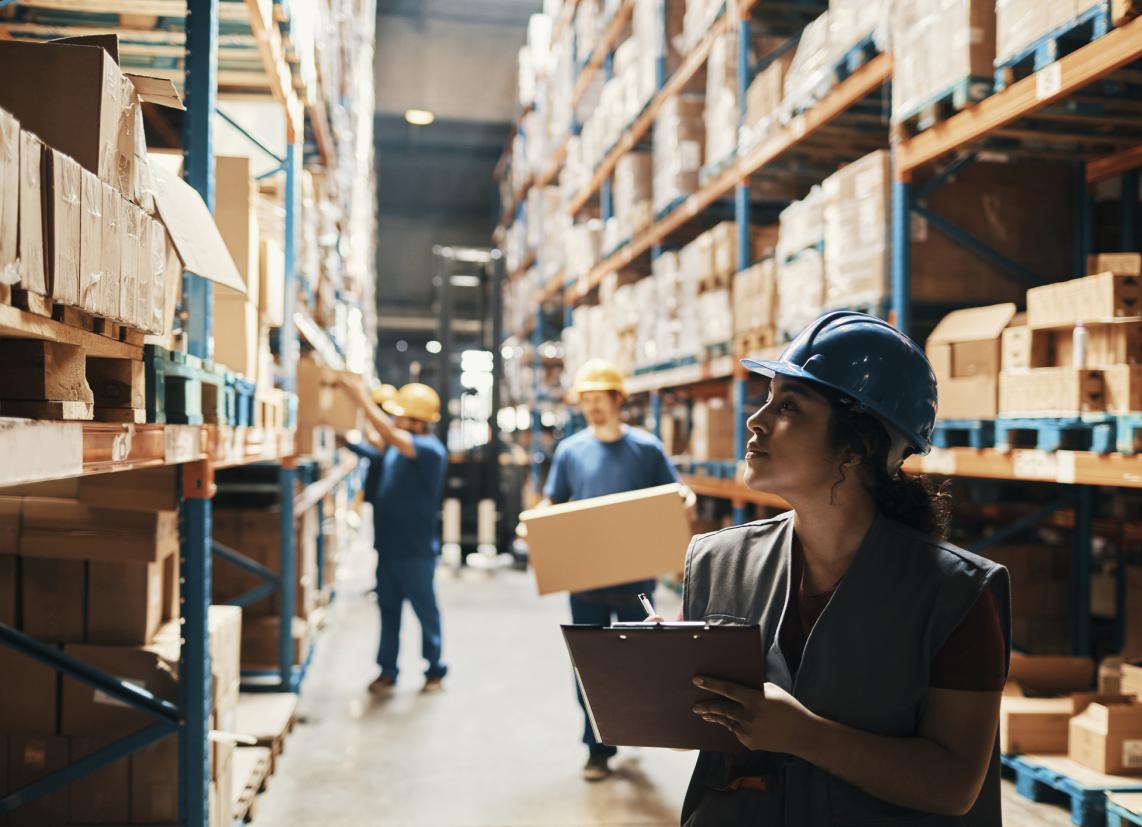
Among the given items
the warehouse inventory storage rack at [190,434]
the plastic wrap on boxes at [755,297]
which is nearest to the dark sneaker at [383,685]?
the warehouse inventory storage rack at [190,434]

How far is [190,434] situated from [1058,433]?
3191 mm

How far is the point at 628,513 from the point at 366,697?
2.71m

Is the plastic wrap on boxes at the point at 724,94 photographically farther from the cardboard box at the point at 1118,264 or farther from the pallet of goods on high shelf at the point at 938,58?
the cardboard box at the point at 1118,264

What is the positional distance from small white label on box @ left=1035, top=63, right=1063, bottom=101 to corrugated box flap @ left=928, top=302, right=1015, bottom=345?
3.04ft

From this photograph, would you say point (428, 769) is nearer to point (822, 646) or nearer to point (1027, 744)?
point (1027, 744)

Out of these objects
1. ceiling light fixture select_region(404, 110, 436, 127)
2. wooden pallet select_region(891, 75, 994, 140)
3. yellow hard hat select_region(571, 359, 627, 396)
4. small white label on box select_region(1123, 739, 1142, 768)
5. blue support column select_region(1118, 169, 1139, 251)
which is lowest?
small white label on box select_region(1123, 739, 1142, 768)

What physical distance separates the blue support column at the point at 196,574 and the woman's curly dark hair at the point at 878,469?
6.99 ft

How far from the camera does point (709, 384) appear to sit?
32.1ft

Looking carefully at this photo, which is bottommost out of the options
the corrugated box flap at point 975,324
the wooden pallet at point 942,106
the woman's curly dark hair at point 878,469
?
the woman's curly dark hair at point 878,469

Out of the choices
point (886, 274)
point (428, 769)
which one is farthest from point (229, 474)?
point (886, 274)

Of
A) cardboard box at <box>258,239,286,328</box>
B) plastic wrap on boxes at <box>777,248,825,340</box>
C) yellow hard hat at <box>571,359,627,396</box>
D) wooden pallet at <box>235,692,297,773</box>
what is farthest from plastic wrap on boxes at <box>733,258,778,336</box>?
wooden pallet at <box>235,692,297,773</box>

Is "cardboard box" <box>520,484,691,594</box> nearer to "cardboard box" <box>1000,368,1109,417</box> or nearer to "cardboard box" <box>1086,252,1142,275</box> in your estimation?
"cardboard box" <box>1000,368,1109,417</box>

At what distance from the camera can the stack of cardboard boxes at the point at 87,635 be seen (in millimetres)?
3363

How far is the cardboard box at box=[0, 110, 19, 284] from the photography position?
1447 mm
